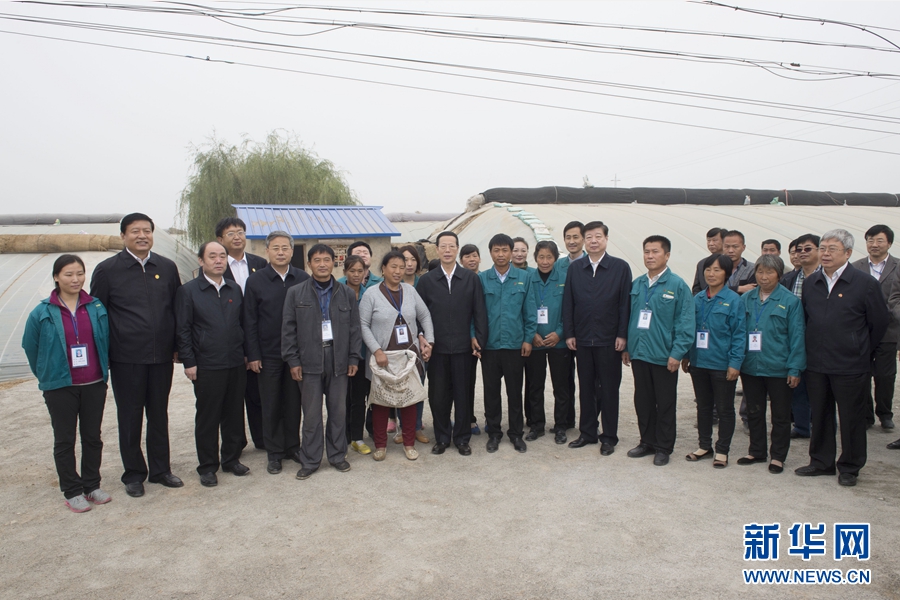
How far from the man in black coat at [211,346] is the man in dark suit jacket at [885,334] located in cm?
549

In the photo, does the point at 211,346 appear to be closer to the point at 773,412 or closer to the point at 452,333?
the point at 452,333

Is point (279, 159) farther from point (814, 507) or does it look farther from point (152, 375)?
point (814, 507)

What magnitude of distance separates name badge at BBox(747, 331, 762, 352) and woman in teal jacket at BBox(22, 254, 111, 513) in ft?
16.1

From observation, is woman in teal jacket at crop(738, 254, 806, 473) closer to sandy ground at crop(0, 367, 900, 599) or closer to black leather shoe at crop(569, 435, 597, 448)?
sandy ground at crop(0, 367, 900, 599)

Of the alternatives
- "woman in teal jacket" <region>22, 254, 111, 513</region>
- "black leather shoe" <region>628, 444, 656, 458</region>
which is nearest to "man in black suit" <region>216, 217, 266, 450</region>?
"woman in teal jacket" <region>22, 254, 111, 513</region>

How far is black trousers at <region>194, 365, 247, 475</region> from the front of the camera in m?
4.32

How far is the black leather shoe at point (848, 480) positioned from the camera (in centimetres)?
401

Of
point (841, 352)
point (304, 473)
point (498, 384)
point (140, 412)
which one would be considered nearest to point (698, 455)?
point (841, 352)

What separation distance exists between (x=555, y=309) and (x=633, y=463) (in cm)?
149

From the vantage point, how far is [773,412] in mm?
4457

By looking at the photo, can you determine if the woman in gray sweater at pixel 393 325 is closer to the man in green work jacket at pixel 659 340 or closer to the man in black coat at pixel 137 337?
the man in black coat at pixel 137 337

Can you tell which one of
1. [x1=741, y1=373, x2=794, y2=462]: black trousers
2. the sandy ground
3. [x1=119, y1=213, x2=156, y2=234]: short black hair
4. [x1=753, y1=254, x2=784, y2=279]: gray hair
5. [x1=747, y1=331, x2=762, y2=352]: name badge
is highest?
[x1=119, y1=213, x2=156, y2=234]: short black hair

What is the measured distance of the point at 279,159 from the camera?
792 inches

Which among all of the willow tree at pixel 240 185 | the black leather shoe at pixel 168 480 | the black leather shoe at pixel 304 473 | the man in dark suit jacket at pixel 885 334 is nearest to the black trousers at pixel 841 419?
the man in dark suit jacket at pixel 885 334
